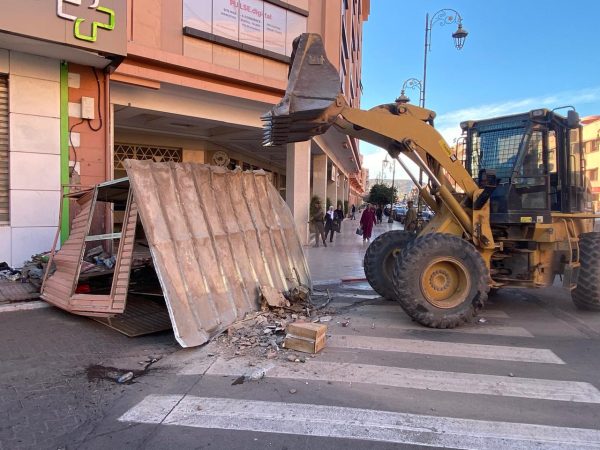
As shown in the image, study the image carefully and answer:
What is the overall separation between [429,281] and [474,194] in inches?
62.2

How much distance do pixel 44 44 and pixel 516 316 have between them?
30.7 feet

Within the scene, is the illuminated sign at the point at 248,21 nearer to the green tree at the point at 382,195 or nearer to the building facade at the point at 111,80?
the building facade at the point at 111,80

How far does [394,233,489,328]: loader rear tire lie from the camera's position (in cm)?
620

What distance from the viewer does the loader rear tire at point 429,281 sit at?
620 cm

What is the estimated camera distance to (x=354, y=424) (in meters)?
3.58

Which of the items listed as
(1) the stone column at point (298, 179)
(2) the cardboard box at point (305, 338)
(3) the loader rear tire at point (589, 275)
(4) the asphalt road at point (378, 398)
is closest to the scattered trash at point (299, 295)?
(4) the asphalt road at point (378, 398)

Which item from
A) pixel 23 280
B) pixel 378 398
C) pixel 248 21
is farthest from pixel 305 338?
pixel 248 21

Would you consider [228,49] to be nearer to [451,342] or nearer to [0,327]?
[0,327]

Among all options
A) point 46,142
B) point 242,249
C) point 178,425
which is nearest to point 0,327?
point 242,249

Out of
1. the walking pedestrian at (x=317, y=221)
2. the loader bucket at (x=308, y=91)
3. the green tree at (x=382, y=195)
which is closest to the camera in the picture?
the loader bucket at (x=308, y=91)

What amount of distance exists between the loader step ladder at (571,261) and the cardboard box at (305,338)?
425 centimetres

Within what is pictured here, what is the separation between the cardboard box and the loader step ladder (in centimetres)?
425

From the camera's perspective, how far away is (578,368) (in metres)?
4.92

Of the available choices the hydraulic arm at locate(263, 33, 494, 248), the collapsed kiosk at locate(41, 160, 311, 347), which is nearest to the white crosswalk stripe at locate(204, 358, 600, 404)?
the collapsed kiosk at locate(41, 160, 311, 347)
